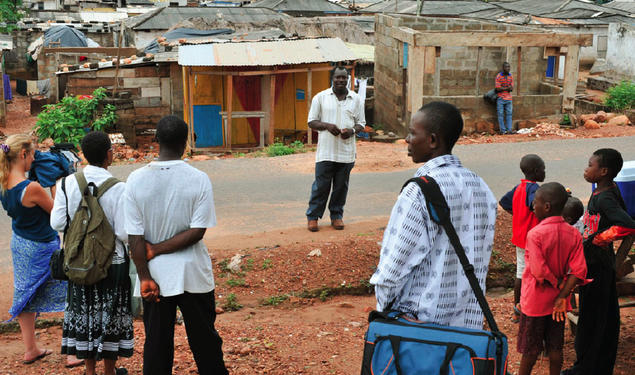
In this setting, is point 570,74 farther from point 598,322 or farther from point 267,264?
point 598,322

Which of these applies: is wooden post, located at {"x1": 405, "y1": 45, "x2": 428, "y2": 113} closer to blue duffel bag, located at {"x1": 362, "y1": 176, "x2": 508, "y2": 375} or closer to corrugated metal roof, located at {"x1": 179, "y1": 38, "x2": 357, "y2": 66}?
corrugated metal roof, located at {"x1": 179, "y1": 38, "x2": 357, "y2": 66}

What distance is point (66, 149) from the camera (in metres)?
4.68

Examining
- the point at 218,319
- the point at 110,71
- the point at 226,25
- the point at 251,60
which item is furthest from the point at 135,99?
the point at 218,319

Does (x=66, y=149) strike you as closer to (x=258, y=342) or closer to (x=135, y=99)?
(x=258, y=342)

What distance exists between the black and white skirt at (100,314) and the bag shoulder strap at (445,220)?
2.14 m

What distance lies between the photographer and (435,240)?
277 centimetres

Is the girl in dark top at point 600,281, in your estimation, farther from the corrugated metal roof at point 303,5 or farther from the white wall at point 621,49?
the corrugated metal roof at point 303,5

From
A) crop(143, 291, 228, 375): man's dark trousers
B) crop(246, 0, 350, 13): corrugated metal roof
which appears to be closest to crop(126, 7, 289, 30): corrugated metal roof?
crop(246, 0, 350, 13): corrugated metal roof

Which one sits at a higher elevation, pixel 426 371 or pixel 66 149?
pixel 66 149

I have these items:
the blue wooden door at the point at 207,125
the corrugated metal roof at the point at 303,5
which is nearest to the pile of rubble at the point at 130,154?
the blue wooden door at the point at 207,125

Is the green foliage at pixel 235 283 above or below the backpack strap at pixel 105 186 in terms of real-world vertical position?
below

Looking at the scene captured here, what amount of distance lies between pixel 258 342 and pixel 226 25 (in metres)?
21.9

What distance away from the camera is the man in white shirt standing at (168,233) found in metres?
3.53

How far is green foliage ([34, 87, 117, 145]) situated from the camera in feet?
51.3
